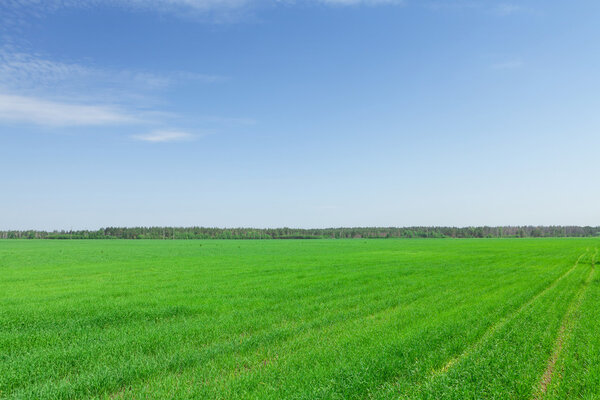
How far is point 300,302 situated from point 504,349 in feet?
22.9

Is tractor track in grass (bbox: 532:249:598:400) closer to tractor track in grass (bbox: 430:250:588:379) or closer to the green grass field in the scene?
the green grass field

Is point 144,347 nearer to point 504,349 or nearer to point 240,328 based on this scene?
point 240,328

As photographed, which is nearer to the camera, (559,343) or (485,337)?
(559,343)

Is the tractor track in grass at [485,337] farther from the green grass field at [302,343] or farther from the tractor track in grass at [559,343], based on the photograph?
the tractor track in grass at [559,343]

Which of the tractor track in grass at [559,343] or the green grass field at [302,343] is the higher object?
the green grass field at [302,343]

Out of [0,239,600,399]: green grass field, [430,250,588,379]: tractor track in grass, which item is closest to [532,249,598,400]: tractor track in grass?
[0,239,600,399]: green grass field

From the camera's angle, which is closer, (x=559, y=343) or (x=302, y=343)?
(x=302, y=343)

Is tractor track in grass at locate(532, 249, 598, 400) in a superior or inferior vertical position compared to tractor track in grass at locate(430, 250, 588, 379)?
inferior

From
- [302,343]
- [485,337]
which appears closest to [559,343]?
[485,337]

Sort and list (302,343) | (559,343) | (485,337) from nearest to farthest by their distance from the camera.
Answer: (302,343) < (559,343) < (485,337)

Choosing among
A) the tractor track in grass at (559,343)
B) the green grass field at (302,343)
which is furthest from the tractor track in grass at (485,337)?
the tractor track in grass at (559,343)

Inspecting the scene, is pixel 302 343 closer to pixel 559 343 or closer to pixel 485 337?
pixel 485 337

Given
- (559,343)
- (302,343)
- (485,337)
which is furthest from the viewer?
(485,337)

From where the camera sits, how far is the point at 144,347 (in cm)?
820
